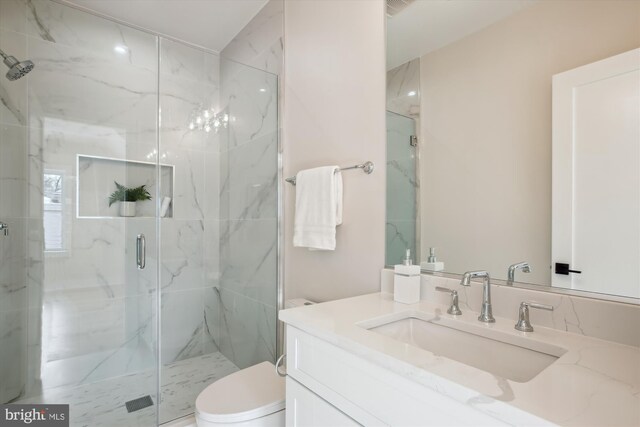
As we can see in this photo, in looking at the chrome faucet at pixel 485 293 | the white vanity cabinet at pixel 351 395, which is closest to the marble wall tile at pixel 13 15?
the white vanity cabinet at pixel 351 395

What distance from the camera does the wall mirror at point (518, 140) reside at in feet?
2.67

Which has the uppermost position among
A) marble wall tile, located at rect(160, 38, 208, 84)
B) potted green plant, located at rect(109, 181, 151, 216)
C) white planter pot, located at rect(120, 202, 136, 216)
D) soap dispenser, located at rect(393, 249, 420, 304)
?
marble wall tile, located at rect(160, 38, 208, 84)

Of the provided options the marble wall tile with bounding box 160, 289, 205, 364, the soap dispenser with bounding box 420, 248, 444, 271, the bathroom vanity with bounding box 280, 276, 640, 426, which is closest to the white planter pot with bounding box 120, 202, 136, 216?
the marble wall tile with bounding box 160, 289, 205, 364

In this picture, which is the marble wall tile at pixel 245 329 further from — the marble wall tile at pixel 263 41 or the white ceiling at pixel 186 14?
the white ceiling at pixel 186 14

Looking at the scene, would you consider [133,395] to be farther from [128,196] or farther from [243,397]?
[128,196]

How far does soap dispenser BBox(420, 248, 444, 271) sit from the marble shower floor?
144 cm

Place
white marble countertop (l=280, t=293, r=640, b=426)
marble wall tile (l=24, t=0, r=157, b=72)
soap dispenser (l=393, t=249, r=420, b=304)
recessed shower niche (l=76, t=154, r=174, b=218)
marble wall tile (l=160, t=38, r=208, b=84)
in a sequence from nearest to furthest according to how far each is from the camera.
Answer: white marble countertop (l=280, t=293, r=640, b=426) → soap dispenser (l=393, t=249, r=420, b=304) → marble wall tile (l=24, t=0, r=157, b=72) → recessed shower niche (l=76, t=154, r=174, b=218) → marble wall tile (l=160, t=38, r=208, b=84)

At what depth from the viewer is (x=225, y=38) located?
251 cm

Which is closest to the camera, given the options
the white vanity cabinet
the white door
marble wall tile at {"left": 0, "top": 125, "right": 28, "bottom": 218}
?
the white vanity cabinet

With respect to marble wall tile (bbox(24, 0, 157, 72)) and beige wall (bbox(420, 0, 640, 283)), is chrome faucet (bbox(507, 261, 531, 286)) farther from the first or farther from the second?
marble wall tile (bbox(24, 0, 157, 72))

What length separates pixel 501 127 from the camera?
3.46ft

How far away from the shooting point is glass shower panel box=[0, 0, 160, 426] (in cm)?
188

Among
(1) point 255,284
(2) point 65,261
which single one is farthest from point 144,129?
(1) point 255,284

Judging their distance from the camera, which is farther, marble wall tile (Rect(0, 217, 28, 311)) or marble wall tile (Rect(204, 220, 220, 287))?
marble wall tile (Rect(204, 220, 220, 287))
